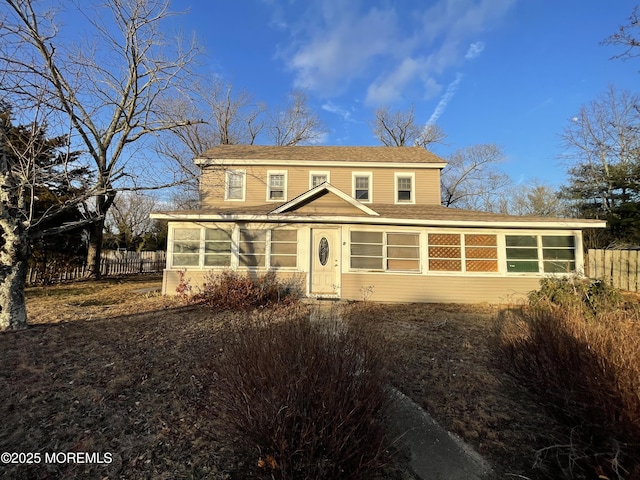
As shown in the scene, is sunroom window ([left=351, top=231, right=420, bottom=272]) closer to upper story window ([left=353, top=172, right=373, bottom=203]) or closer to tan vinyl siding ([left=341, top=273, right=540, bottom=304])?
tan vinyl siding ([left=341, top=273, right=540, bottom=304])

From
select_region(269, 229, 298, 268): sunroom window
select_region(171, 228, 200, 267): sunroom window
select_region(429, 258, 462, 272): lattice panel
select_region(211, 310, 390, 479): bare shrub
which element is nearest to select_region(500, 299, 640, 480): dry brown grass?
select_region(211, 310, 390, 479): bare shrub

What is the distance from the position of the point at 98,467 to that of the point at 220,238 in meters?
8.77

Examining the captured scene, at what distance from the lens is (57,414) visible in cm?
323

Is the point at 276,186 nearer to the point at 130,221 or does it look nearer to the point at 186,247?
the point at 186,247

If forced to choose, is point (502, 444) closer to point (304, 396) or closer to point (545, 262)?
point (304, 396)

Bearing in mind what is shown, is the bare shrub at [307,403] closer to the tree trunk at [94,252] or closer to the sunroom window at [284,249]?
the sunroom window at [284,249]

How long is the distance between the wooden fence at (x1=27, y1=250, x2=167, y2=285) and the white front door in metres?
11.0

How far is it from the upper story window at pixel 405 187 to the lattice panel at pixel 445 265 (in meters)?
3.56

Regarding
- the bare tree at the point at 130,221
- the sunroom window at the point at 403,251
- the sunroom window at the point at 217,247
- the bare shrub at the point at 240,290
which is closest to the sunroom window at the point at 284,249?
the bare shrub at the point at 240,290

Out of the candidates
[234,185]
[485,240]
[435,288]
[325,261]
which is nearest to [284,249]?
[325,261]

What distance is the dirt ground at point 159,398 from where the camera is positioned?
2682mm

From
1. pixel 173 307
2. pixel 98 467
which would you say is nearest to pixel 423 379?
pixel 98 467

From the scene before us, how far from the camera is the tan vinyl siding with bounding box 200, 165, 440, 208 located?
13.2m

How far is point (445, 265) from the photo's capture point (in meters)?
10.8
